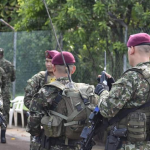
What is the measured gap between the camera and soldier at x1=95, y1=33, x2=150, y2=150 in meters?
4.09

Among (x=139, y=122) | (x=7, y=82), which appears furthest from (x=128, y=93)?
(x=7, y=82)

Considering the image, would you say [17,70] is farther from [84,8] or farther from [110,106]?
[110,106]

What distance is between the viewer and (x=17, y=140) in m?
10.5

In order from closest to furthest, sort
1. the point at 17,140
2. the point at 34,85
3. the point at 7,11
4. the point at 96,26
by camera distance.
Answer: the point at 34,85, the point at 96,26, the point at 17,140, the point at 7,11

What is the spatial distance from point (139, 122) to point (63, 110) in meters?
1.01

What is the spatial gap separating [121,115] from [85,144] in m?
0.50

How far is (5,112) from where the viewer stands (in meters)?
10.0

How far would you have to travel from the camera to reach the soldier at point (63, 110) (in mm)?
4781

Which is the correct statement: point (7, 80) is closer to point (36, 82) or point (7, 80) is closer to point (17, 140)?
point (17, 140)

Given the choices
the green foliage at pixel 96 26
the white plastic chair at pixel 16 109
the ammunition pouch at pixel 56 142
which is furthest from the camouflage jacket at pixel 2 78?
the ammunition pouch at pixel 56 142

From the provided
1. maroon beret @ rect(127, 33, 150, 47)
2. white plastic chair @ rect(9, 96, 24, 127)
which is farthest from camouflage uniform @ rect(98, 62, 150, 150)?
white plastic chair @ rect(9, 96, 24, 127)

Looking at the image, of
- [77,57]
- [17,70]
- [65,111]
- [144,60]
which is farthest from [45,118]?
[17,70]

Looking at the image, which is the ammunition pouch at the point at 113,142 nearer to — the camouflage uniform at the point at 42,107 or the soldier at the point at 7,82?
the camouflage uniform at the point at 42,107

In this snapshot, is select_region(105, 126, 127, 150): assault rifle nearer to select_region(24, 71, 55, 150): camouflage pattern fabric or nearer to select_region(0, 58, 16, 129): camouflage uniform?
select_region(24, 71, 55, 150): camouflage pattern fabric
